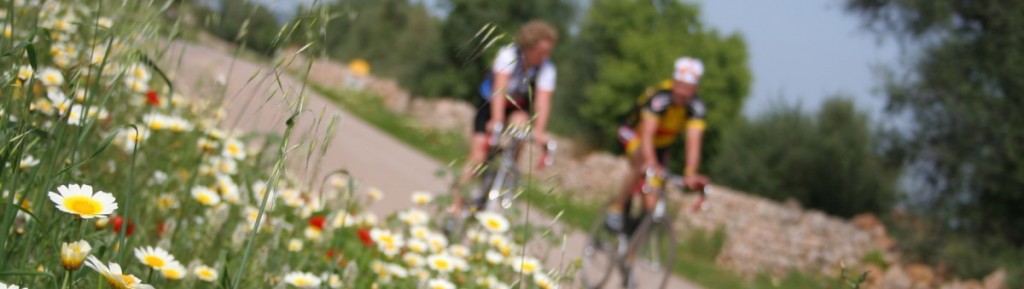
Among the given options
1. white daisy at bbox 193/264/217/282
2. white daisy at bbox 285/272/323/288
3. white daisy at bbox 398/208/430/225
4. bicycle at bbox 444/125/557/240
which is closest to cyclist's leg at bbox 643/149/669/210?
bicycle at bbox 444/125/557/240

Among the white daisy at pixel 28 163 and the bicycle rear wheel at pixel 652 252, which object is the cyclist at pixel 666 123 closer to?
the bicycle rear wheel at pixel 652 252

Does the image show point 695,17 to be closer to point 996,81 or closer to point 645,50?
point 645,50

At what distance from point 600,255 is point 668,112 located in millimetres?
1132

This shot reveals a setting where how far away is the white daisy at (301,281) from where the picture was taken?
8.91 ft

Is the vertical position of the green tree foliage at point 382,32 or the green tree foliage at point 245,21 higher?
the green tree foliage at point 382,32

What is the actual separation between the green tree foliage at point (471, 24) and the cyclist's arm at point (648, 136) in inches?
1027

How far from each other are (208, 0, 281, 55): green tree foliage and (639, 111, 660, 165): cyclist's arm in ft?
10.1

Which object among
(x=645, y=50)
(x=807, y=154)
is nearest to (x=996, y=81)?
(x=807, y=154)

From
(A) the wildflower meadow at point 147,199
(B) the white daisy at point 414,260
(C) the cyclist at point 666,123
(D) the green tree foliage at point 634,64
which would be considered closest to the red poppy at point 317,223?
(A) the wildflower meadow at point 147,199

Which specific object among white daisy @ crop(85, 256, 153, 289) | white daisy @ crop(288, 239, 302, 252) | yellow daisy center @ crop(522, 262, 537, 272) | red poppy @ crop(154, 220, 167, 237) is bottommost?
white daisy @ crop(85, 256, 153, 289)

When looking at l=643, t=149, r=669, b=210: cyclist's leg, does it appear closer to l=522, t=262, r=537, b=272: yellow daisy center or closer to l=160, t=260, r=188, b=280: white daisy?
l=522, t=262, r=537, b=272: yellow daisy center

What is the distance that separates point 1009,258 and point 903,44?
303 cm

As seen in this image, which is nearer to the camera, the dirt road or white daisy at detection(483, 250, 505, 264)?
white daisy at detection(483, 250, 505, 264)

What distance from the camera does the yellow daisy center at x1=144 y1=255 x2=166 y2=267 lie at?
2137mm
